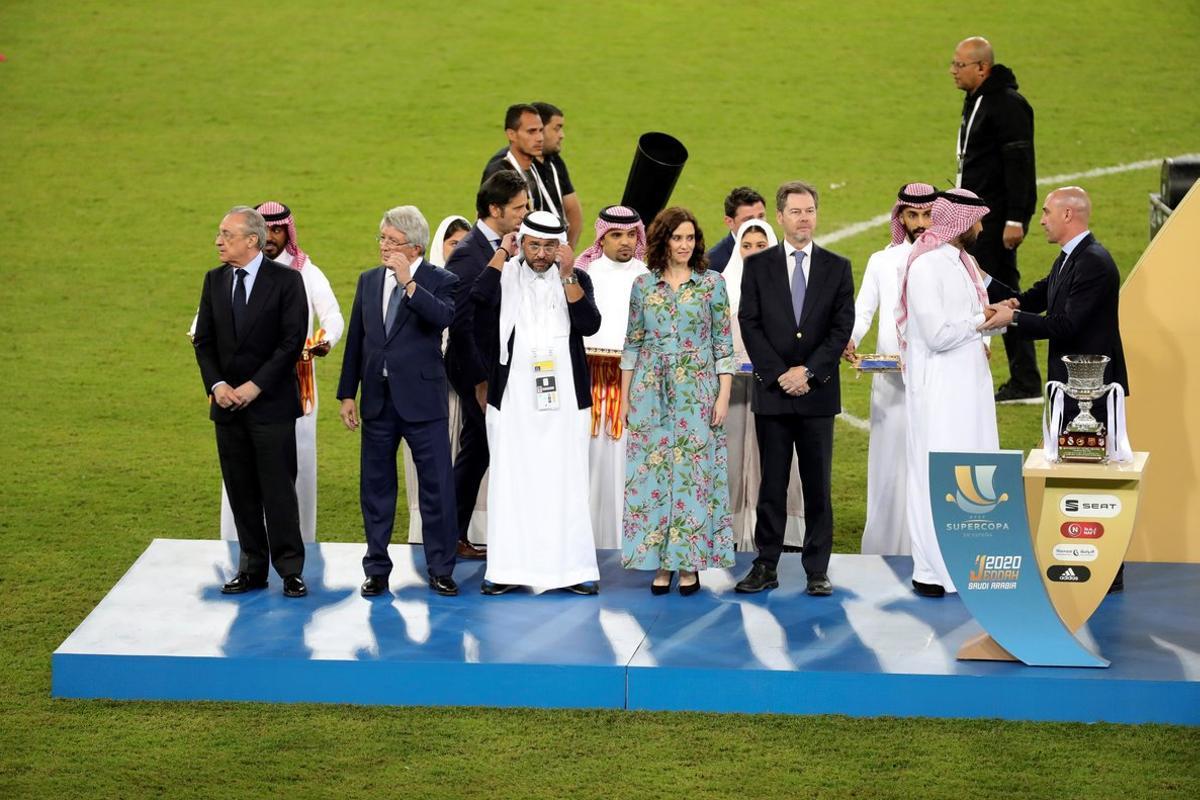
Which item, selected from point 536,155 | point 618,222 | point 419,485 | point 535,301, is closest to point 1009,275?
point 536,155

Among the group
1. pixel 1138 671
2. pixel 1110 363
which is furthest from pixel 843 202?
pixel 1138 671

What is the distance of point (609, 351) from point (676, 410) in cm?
97

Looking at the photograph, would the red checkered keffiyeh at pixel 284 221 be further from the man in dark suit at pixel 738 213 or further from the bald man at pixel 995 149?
the bald man at pixel 995 149

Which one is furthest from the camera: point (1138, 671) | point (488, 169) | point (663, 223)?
point (488, 169)

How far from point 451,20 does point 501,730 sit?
51.4 ft

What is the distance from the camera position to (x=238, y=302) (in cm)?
780

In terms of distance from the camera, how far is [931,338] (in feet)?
26.2

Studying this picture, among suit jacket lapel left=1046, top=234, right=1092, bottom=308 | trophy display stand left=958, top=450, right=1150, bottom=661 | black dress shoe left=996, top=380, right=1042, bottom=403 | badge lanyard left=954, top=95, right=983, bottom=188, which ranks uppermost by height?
badge lanyard left=954, top=95, right=983, bottom=188

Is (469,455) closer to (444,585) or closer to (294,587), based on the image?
(444,585)

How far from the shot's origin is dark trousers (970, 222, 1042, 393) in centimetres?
1179

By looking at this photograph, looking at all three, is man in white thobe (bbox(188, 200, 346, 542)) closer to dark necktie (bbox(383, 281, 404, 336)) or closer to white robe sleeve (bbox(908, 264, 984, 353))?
dark necktie (bbox(383, 281, 404, 336))

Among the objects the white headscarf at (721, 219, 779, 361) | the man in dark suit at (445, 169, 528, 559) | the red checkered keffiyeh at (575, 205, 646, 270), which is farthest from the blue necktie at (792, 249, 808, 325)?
the man in dark suit at (445, 169, 528, 559)

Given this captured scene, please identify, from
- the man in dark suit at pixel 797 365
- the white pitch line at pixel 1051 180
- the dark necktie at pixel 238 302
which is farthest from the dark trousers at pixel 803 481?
the white pitch line at pixel 1051 180

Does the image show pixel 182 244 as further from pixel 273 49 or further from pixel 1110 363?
pixel 1110 363
